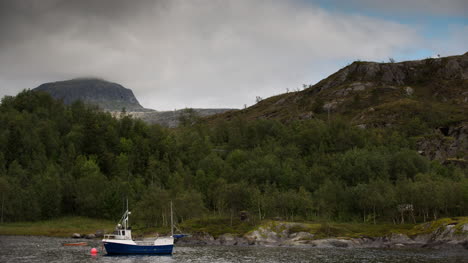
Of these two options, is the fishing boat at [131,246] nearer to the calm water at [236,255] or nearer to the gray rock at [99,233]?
the calm water at [236,255]

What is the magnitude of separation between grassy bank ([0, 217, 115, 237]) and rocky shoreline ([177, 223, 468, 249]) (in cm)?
4352

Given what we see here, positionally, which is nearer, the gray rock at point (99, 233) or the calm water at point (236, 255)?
the calm water at point (236, 255)

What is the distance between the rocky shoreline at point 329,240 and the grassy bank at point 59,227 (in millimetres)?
43517

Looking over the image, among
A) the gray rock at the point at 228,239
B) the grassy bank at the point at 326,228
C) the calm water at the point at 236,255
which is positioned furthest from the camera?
the grassy bank at the point at 326,228

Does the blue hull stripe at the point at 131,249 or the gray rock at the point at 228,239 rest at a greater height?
the blue hull stripe at the point at 131,249

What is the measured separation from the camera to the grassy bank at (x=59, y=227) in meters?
152

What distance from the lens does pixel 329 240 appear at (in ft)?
416

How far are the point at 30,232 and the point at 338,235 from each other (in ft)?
316

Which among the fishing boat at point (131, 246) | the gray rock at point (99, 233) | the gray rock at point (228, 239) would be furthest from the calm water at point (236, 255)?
the gray rock at point (99, 233)

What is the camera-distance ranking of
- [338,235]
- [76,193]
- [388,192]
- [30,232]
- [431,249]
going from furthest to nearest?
[76,193]
[388,192]
[30,232]
[338,235]
[431,249]

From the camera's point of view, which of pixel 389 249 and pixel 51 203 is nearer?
pixel 389 249

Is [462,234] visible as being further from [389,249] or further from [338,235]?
[338,235]

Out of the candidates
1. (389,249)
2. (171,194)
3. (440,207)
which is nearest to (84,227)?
(171,194)

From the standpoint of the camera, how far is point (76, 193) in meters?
191
